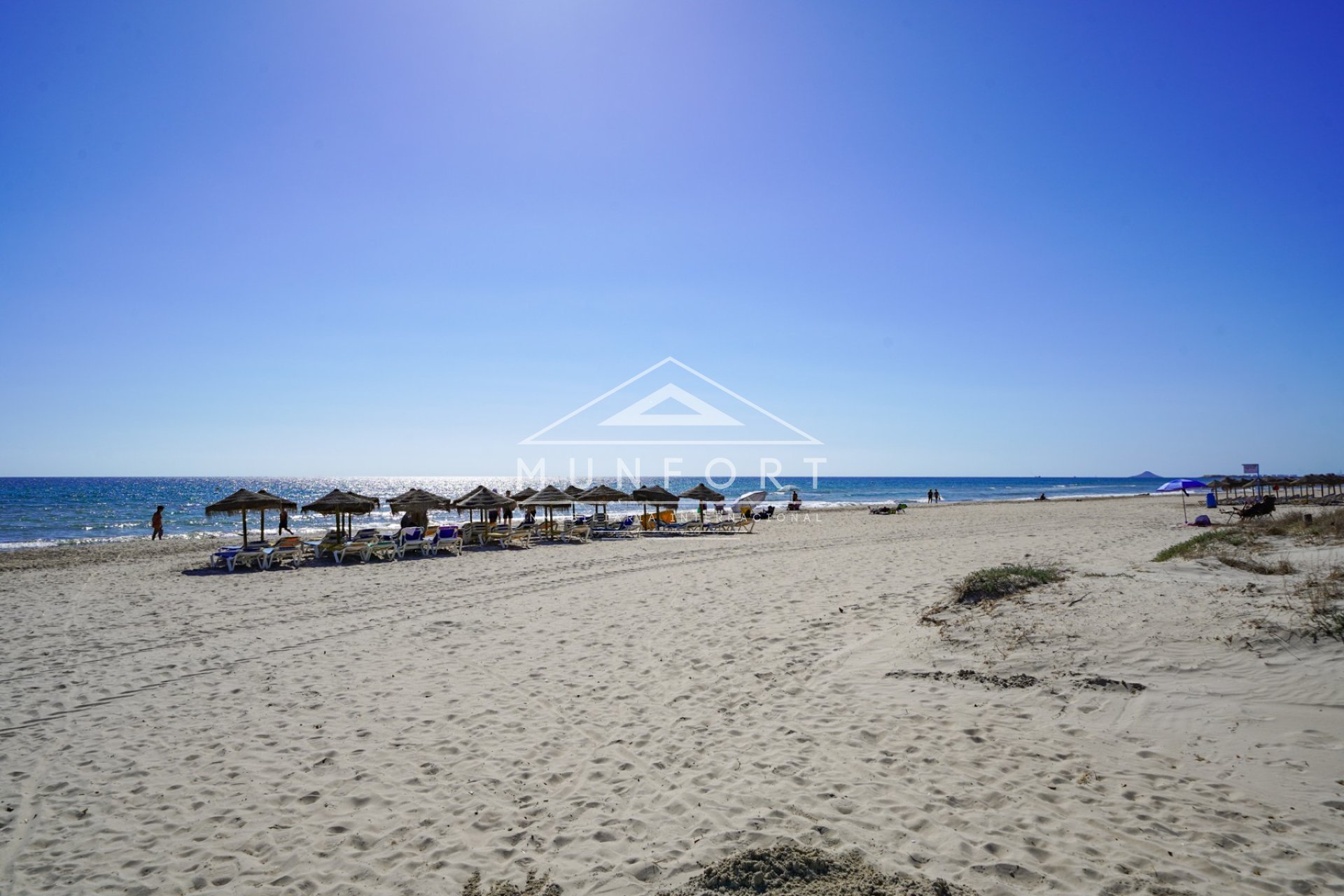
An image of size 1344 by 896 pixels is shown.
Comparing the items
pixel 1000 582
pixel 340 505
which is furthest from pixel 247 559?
pixel 1000 582

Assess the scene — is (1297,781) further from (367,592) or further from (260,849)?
(367,592)

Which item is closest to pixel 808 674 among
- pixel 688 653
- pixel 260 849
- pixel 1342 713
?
pixel 688 653

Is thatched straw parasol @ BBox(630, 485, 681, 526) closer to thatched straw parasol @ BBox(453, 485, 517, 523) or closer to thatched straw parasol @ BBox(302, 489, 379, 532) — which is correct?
thatched straw parasol @ BBox(453, 485, 517, 523)

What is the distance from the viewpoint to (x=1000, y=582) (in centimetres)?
838

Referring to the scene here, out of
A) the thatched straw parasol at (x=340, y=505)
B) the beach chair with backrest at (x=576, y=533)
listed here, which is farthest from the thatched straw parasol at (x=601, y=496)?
the thatched straw parasol at (x=340, y=505)

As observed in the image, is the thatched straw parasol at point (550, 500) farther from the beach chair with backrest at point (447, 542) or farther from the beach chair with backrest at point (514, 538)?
the beach chair with backrest at point (447, 542)

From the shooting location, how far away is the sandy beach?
132 inches

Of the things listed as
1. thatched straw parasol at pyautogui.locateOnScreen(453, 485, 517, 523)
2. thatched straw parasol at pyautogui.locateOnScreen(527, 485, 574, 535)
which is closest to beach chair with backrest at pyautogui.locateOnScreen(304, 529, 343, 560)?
thatched straw parasol at pyautogui.locateOnScreen(453, 485, 517, 523)

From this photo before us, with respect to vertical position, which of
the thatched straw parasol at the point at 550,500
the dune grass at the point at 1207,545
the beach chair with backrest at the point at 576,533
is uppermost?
the thatched straw parasol at the point at 550,500

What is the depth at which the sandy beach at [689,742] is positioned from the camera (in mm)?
3352

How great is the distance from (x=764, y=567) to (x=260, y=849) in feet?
34.8

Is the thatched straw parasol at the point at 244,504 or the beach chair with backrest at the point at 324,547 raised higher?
the thatched straw parasol at the point at 244,504

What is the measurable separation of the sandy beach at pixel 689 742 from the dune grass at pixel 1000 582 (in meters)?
0.26

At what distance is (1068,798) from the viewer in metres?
3.77
